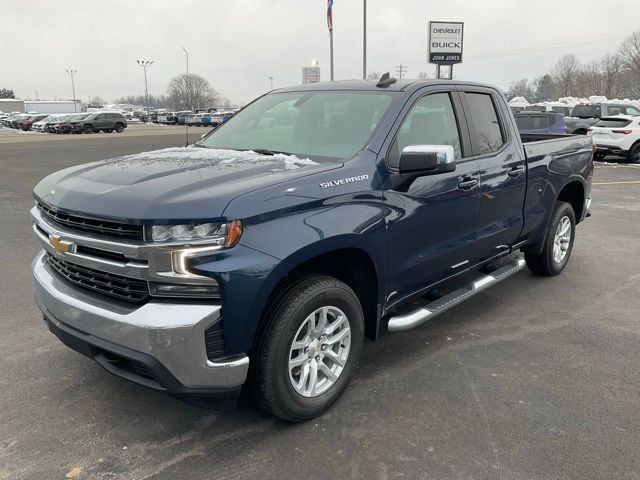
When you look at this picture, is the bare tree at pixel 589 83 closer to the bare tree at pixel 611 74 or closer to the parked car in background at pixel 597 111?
the bare tree at pixel 611 74

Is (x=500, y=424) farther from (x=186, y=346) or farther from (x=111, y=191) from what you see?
(x=111, y=191)

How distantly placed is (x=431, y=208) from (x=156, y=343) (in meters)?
2.02

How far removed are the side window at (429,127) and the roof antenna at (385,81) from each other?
0.27 metres

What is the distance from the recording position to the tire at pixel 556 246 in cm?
557

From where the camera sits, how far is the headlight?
2.54 m

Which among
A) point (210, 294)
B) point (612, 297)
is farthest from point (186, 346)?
point (612, 297)

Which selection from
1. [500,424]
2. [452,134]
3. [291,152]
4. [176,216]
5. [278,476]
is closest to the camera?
[176,216]

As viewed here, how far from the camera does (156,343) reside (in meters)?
→ 2.50

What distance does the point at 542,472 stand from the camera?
2.71 m

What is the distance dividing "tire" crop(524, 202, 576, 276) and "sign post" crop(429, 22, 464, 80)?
17.2 meters

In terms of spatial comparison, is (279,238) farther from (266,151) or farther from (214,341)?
(266,151)

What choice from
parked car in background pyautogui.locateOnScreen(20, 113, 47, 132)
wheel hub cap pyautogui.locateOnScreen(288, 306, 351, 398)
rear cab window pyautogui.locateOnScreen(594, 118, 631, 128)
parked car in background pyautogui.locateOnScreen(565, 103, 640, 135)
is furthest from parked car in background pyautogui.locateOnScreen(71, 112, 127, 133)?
wheel hub cap pyautogui.locateOnScreen(288, 306, 351, 398)

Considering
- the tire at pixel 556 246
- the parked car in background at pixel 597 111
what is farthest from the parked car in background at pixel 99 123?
the tire at pixel 556 246

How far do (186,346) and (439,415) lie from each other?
5.20ft
